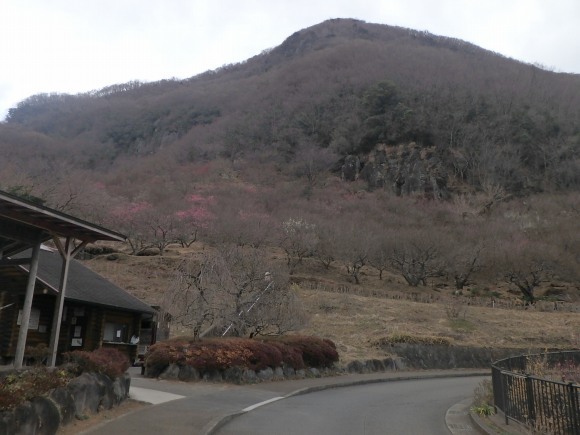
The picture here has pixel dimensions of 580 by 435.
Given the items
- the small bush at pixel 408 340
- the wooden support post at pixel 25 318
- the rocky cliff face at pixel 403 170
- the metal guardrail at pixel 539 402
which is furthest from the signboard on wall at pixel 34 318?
the rocky cliff face at pixel 403 170

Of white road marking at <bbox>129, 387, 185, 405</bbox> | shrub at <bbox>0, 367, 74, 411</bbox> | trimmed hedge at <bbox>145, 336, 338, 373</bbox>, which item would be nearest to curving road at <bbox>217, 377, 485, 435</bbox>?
white road marking at <bbox>129, 387, 185, 405</bbox>

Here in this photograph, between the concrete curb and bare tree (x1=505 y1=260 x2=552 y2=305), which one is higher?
bare tree (x1=505 y1=260 x2=552 y2=305)

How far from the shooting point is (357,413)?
12164 mm

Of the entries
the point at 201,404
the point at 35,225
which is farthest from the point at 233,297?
the point at 35,225

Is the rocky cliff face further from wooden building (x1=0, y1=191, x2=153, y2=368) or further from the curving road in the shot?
the curving road

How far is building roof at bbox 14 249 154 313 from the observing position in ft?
59.2

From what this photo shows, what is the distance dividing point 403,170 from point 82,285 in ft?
237

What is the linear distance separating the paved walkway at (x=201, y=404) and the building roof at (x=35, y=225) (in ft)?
13.6

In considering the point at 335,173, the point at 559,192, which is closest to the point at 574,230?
the point at 559,192

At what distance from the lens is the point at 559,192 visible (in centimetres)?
8238

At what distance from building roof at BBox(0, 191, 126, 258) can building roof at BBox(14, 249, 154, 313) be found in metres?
6.01

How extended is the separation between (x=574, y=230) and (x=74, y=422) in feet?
199

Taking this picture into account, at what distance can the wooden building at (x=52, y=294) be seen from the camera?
10.5 m

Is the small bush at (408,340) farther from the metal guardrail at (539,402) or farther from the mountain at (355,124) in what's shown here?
the mountain at (355,124)
